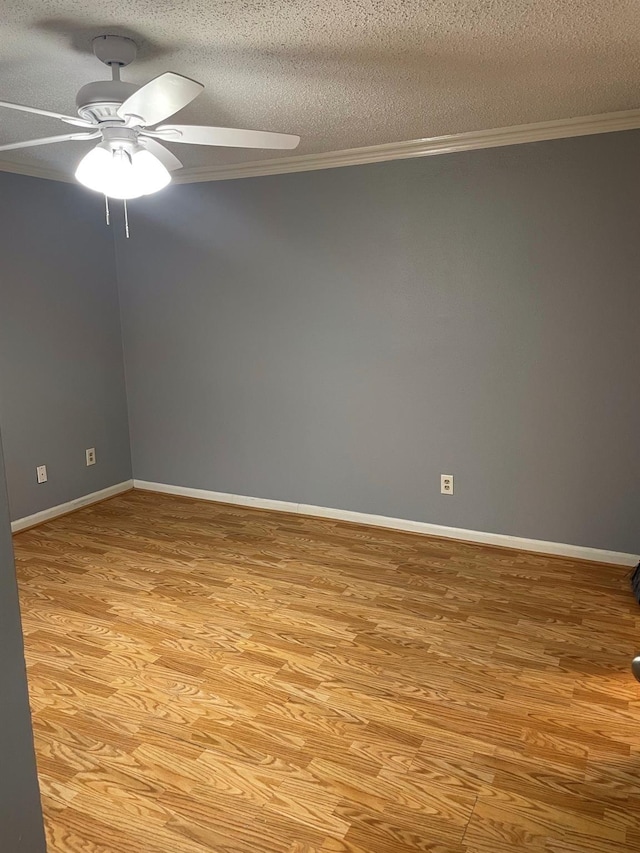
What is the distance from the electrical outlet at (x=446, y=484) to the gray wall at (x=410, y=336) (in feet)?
0.14

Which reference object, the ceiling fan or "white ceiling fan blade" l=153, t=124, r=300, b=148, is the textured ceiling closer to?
the ceiling fan

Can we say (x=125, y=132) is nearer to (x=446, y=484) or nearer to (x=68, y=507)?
(x=446, y=484)

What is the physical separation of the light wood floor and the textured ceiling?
7.16 feet

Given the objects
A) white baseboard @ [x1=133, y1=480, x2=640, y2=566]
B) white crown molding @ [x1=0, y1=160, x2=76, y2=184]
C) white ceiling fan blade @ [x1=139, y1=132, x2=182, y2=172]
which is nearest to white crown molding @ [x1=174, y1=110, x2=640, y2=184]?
white crown molding @ [x1=0, y1=160, x2=76, y2=184]

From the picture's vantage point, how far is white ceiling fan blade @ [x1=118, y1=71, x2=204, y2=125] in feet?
5.86

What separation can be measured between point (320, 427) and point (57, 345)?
1.75 m

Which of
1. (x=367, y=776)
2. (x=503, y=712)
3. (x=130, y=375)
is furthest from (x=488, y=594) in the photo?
(x=130, y=375)

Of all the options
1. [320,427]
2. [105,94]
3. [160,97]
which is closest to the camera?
[160,97]

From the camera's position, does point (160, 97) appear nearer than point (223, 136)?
Yes

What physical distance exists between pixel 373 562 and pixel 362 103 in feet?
7.24

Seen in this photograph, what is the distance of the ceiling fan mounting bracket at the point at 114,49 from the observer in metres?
2.08

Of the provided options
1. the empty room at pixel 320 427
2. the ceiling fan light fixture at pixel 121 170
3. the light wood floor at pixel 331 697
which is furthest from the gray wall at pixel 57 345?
the ceiling fan light fixture at pixel 121 170

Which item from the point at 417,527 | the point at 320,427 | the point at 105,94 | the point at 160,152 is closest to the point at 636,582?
the point at 417,527

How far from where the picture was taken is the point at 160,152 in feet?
8.13
